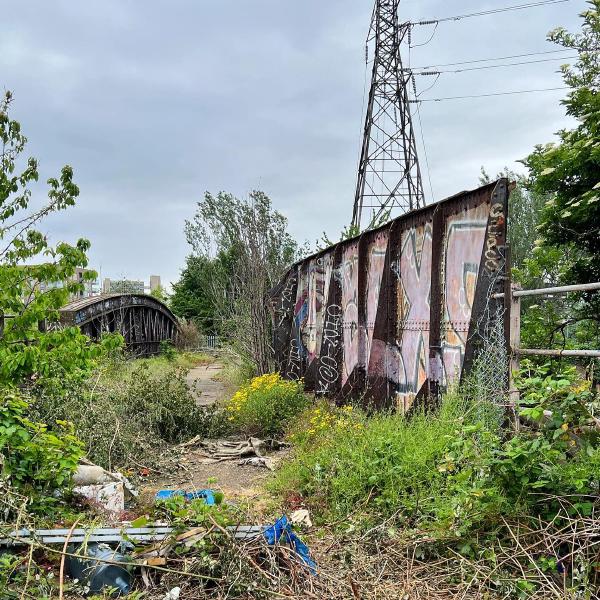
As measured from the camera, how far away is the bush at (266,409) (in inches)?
364

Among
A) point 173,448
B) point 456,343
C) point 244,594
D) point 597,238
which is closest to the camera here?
point 244,594

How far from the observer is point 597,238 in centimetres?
996

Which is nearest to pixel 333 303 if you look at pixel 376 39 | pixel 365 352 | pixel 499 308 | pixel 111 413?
pixel 365 352

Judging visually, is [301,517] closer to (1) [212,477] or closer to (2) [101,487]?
(1) [212,477]

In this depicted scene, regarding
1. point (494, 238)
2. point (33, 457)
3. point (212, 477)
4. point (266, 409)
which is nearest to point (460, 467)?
point (494, 238)

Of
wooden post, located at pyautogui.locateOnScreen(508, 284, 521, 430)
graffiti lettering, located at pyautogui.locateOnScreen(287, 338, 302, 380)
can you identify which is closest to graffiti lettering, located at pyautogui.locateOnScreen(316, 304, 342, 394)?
graffiti lettering, located at pyautogui.locateOnScreen(287, 338, 302, 380)

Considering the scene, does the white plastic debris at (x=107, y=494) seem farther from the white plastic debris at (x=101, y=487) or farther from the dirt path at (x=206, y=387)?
the dirt path at (x=206, y=387)

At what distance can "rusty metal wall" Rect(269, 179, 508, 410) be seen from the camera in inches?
213

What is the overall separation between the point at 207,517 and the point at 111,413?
164 inches

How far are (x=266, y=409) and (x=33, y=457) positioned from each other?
5095 millimetres

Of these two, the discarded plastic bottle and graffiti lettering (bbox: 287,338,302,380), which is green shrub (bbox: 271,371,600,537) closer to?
the discarded plastic bottle

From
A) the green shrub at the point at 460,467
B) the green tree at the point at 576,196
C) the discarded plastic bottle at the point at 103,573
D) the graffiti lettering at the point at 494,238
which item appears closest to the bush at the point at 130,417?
the green shrub at the point at 460,467

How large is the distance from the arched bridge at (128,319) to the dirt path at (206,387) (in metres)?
2.86

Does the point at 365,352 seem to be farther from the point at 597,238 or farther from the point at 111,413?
the point at 597,238
